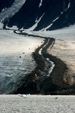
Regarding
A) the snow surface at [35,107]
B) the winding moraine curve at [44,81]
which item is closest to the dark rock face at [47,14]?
the winding moraine curve at [44,81]

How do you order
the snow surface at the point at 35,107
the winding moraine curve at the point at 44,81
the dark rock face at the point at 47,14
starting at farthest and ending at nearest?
the dark rock face at the point at 47,14
the winding moraine curve at the point at 44,81
the snow surface at the point at 35,107

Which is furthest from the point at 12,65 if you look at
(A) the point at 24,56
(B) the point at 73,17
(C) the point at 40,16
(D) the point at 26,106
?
(C) the point at 40,16

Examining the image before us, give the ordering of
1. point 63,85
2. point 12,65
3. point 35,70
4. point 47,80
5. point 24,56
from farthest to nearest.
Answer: point 24,56 → point 12,65 → point 35,70 → point 47,80 → point 63,85

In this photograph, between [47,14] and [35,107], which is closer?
[35,107]

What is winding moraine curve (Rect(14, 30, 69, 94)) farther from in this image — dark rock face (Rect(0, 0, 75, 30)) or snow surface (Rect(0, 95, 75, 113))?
dark rock face (Rect(0, 0, 75, 30))

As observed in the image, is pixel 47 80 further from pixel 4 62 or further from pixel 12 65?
pixel 4 62

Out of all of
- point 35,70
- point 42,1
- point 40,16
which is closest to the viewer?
point 35,70

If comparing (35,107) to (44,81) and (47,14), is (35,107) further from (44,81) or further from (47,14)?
(47,14)

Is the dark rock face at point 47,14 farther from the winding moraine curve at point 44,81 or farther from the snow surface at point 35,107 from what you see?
the snow surface at point 35,107

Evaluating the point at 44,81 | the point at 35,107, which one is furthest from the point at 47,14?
the point at 35,107
